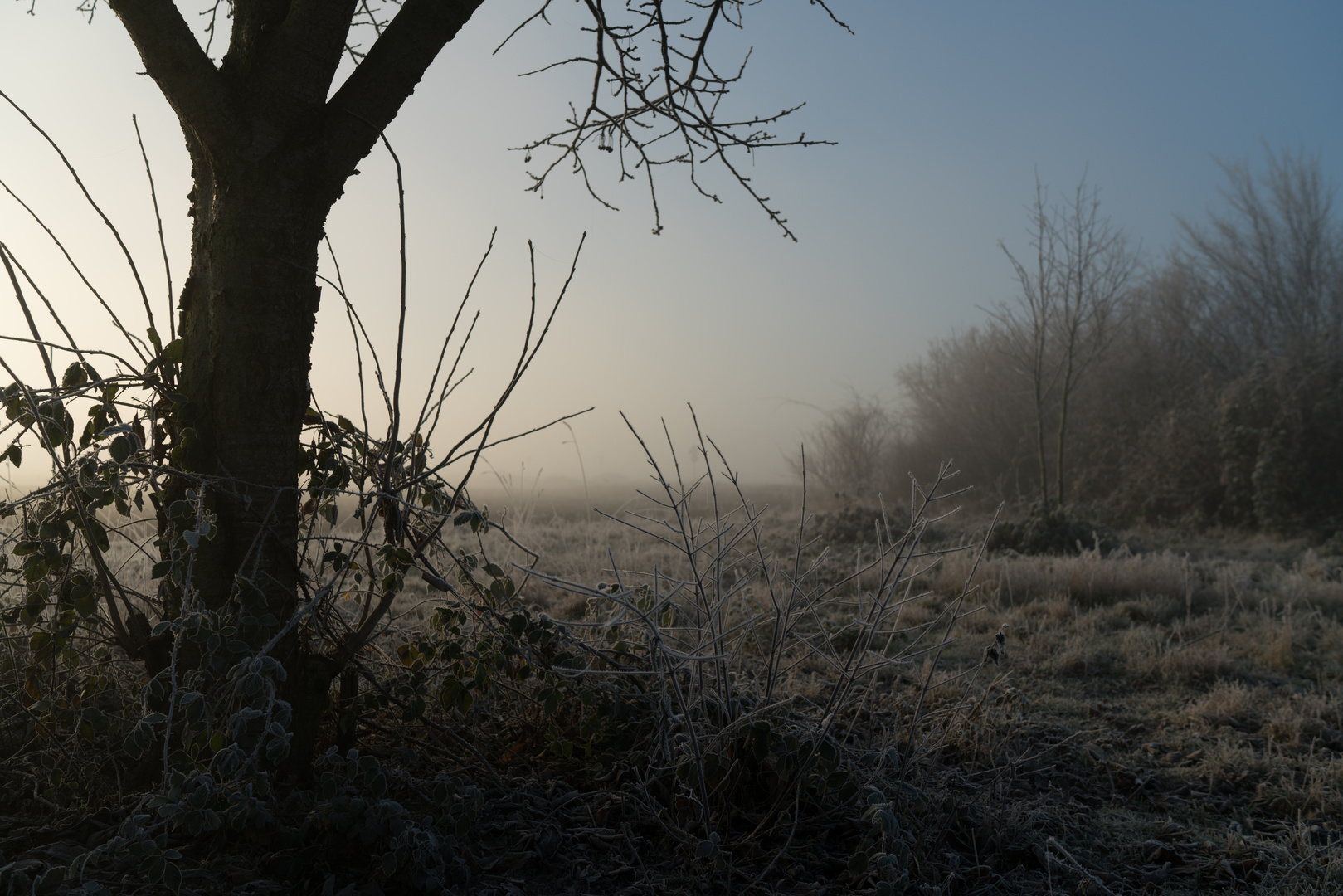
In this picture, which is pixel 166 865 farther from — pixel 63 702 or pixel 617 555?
pixel 617 555

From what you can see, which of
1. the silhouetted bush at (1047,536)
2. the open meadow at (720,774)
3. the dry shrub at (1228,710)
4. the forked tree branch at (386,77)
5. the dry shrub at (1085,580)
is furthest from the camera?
the silhouetted bush at (1047,536)

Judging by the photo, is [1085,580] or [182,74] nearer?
[182,74]

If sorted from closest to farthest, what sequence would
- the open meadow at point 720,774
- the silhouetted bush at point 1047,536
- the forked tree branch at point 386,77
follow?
1. the open meadow at point 720,774
2. the forked tree branch at point 386,77
3. the silhouetted bush at point 1047,536

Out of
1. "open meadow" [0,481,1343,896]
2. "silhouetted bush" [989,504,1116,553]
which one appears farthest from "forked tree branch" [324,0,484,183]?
"silhouetted bush" [989,504,1116,553]

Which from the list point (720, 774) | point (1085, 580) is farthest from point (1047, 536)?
point (720, 774)

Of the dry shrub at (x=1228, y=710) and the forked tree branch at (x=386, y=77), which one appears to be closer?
the forked tree branch at (x=386, y=77)

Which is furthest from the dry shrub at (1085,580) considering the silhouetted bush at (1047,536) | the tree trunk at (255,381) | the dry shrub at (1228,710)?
the tree trunk at (255,381)

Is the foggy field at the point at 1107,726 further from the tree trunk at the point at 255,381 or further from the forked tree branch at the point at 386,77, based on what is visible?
the forked tree branch at the point at 386,77

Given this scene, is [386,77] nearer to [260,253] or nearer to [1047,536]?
[260,253]

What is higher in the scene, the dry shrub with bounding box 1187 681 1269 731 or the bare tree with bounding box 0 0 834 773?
the bare tree with bounding box 0 0 834 773

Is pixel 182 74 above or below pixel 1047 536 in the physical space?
above

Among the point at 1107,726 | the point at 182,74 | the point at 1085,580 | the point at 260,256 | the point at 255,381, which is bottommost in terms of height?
the point at 1107,726

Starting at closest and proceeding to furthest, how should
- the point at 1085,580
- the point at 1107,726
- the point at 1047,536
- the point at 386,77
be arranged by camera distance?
the point at 386,77, the point at 1107,726, the point at 1085,580, the point at 1047,536

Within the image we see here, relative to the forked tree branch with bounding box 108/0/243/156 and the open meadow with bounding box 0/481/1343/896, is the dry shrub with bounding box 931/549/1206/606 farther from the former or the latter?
the forked tree branch with bounding box 108/0/243/156
